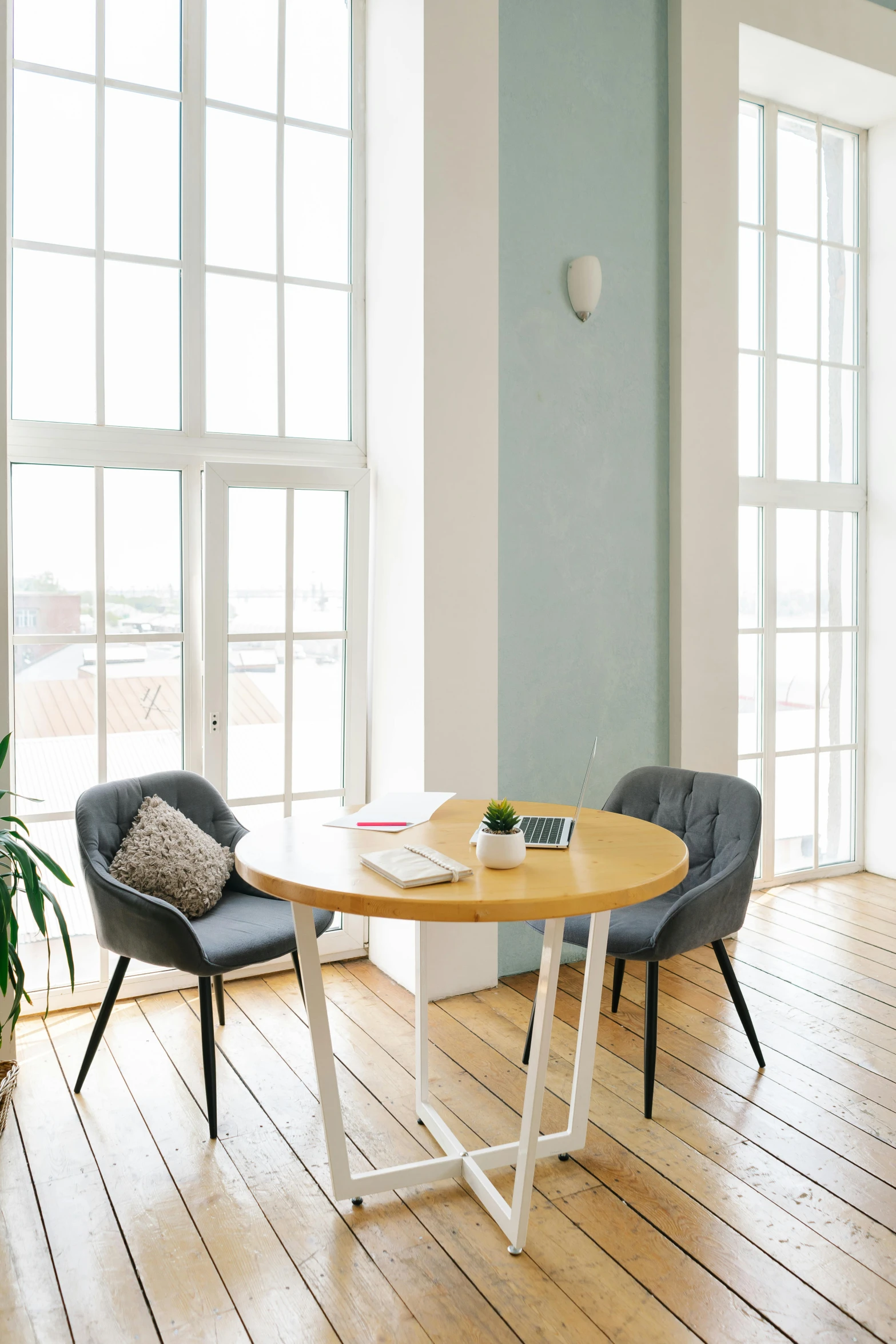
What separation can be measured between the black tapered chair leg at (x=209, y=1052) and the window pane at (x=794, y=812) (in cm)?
290

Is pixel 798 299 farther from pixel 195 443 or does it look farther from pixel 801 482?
pixel 195 443

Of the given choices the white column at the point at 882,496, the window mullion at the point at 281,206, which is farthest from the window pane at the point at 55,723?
the white column at the point at 882,496

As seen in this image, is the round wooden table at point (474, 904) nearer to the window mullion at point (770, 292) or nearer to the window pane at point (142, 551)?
the window pane at point (142, 551)

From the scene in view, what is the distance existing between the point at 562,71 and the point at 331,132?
32.7 inches

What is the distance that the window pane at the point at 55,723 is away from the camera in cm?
306

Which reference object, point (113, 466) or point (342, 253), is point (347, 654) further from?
point (342, 253)

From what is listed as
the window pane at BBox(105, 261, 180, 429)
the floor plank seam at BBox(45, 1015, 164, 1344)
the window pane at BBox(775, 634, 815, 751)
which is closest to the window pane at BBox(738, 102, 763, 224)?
the window pane at BBox(775, 634, 815, 751)

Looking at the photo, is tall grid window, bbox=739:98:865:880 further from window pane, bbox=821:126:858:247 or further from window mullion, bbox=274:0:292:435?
window mullion, bbox=274:0:292:435

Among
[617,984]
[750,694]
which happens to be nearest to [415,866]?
[617,984]

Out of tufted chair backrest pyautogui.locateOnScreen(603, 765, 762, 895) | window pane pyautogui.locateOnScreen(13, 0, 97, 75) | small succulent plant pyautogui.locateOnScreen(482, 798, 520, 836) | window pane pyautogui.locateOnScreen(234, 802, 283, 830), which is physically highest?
window pane pyautogui.locateOnScreen(13, 0, 97, 75)

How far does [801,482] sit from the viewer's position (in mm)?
4445

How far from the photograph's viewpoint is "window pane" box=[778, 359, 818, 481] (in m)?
4.40

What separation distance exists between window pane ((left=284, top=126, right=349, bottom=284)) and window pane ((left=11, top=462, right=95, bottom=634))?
1.11 m

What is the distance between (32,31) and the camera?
3.03 metres
